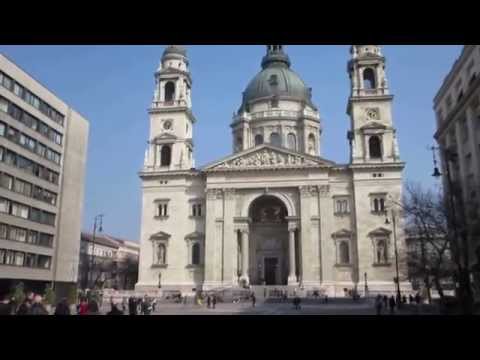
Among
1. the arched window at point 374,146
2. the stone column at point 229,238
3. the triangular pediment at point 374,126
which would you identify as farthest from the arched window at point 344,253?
the triangular pediment at point 374,126

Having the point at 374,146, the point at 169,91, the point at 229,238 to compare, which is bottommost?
the point at 229,238

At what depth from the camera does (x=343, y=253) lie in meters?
48.8

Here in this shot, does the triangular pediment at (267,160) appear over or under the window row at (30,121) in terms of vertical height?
under

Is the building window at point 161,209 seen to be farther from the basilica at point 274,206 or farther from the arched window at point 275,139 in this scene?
the arched window at point 275,139

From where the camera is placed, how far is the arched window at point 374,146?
51312mm

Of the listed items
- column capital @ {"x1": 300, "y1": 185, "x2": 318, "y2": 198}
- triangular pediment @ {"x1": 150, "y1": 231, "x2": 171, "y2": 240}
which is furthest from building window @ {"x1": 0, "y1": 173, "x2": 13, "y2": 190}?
column capital @ {"x1": 300, "y1": 185, "x2": 318, "y2": 198}

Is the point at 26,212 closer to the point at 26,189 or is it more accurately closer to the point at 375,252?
the point at 26,189

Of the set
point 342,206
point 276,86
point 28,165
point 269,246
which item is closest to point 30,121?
point 28,165

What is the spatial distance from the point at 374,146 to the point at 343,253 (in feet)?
38.2

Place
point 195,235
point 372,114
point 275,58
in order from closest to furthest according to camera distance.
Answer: point 195,235 → point 372,114 → point 275,58
